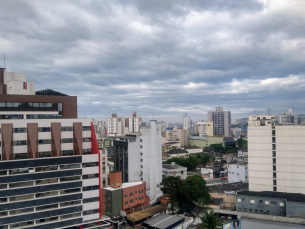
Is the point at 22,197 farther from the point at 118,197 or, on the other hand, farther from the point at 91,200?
the point at 118,197

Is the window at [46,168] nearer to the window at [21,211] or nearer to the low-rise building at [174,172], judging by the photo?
the window at [21,211]

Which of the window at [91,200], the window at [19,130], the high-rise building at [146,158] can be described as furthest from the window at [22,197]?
the high-rise building at [146,158]

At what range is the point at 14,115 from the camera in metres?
29.0

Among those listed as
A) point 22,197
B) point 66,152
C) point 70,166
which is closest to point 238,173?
point 70,166

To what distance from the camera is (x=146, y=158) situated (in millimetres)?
39844

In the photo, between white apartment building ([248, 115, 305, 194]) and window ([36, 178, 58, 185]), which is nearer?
window ([36, 178, 58, 185])

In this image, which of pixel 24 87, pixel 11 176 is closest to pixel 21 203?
pixel 11 176

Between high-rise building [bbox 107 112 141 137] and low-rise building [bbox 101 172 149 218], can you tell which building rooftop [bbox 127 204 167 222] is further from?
high-rise building [bbox 107 112 141 137]

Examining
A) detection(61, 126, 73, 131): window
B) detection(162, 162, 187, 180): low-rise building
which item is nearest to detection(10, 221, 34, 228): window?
detection(61, 126, 73, 131): window

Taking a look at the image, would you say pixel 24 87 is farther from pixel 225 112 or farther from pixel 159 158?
pixel 225 112

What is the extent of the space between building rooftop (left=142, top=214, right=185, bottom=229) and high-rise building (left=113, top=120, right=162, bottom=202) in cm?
1045

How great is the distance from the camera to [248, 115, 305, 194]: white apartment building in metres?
31.7

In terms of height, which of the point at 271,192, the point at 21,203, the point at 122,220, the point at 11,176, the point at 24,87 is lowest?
the point at 122,220

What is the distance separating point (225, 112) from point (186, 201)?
11462 cm
